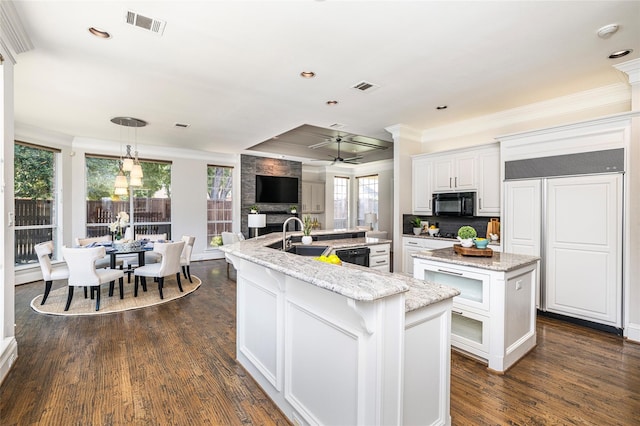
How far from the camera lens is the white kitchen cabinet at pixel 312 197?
9.76 metres

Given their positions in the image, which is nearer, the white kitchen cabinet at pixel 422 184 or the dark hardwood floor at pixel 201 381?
the dark hardwood floor at pixel 201 381

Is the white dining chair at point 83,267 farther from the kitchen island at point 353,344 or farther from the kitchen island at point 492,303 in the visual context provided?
the kitchen island at point 492,303

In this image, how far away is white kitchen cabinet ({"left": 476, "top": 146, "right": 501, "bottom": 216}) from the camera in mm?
4516

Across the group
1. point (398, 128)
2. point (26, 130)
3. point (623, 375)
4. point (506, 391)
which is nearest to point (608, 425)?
point (506, 391)

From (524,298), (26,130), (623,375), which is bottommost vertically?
(623,375)

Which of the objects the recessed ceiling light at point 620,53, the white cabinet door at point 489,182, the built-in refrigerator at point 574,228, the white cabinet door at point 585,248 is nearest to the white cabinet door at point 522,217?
the built-in refrigerator at point 574,228

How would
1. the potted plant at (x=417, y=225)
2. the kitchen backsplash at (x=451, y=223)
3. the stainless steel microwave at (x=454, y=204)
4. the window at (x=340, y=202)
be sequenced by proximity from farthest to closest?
the window at (x=340, y=202)
the potted plant at (x=417, y=225)
the kitchen backsplash at (x=451, y=223)
the stainless steel microwave at (x=454, y=204)

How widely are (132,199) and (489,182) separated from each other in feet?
24.1

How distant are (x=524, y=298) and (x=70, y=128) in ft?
24.1

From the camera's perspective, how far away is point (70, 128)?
5504 millimetres

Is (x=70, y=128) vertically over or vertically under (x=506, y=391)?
over

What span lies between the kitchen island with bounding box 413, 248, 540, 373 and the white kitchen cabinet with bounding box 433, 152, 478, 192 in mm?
2219

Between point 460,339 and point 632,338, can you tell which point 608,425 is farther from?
point 632,338

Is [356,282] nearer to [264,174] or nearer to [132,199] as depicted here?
[132,199]
